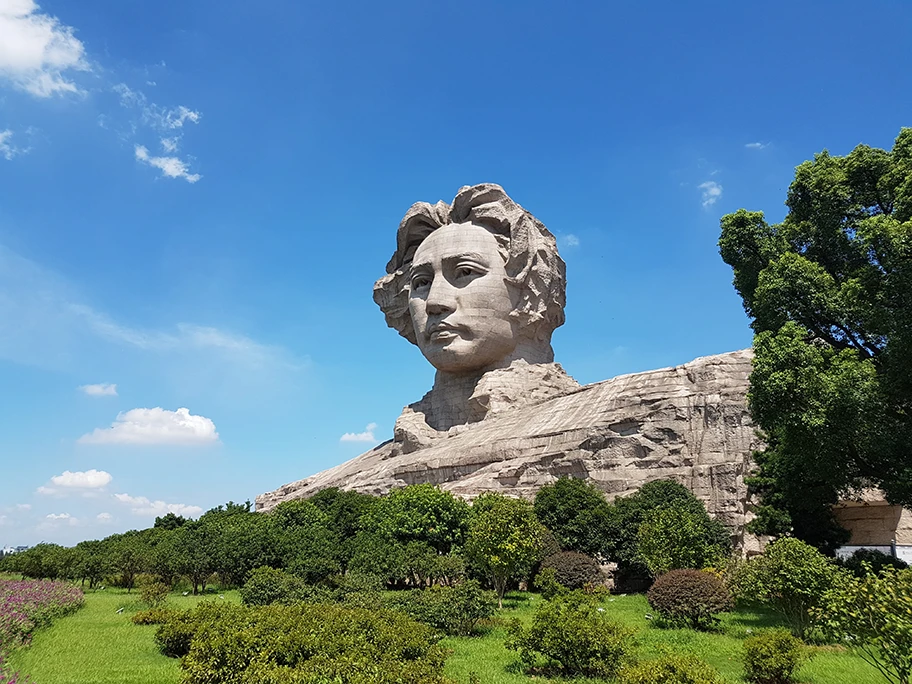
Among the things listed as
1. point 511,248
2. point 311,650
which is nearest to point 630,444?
point 311,650

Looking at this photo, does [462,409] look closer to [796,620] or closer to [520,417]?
[520,417]

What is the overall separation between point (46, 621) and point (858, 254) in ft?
51.4

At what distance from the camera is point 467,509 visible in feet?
50.7

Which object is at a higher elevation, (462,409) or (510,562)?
(462,409)

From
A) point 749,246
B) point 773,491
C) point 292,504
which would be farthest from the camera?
point 292,504

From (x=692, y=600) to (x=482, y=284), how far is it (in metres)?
16.5

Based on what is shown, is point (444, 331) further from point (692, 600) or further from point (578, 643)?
point (578, 643)

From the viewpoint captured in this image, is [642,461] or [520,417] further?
[520,417]

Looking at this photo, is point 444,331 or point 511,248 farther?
point 511,248

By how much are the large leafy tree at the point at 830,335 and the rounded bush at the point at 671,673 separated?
558cm

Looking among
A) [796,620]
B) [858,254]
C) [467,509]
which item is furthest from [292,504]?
[858,254]

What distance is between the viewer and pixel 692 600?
32.8 feet

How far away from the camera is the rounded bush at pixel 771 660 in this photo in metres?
7.42

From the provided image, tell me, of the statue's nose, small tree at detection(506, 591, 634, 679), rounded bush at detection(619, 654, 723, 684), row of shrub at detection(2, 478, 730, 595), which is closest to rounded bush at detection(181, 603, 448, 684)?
small tree at detection(506, 591, 634, 679)
